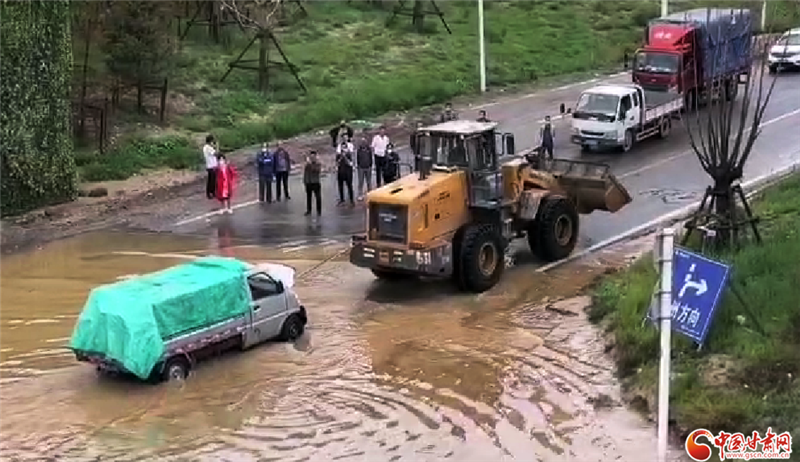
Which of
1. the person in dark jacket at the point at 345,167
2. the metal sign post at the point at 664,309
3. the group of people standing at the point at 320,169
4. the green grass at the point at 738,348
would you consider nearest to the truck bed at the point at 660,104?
the group of people standing at the point at 320,169

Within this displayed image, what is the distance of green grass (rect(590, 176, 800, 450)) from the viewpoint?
52.9ft

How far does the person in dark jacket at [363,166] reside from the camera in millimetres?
29766

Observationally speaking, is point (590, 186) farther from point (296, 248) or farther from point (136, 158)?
point (136, 158)

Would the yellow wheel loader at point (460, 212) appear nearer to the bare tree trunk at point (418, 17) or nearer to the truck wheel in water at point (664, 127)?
the truck wheel in water at point (664, 127)

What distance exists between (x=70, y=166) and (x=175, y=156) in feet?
12.3

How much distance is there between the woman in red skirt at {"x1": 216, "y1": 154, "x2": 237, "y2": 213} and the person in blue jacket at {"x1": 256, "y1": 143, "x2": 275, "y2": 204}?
0.68m

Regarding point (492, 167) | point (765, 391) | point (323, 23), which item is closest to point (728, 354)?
point (765, 391)

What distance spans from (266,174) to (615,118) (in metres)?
9.31

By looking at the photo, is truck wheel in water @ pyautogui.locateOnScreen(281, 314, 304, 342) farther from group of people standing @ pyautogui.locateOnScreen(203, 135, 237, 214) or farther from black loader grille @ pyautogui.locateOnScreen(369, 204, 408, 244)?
group of people standing @ pyautogui.locateOnScreen(203, 135, 237, 214)

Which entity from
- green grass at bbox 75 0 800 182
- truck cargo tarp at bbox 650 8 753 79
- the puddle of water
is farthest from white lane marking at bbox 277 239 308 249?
truck cargo tarp at bbox 650 8 753 79

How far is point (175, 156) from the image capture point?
112ft

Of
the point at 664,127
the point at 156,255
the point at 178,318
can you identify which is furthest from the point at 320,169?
the point at 178,318

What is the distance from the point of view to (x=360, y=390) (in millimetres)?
18719

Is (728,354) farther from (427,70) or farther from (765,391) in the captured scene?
(427,70)
